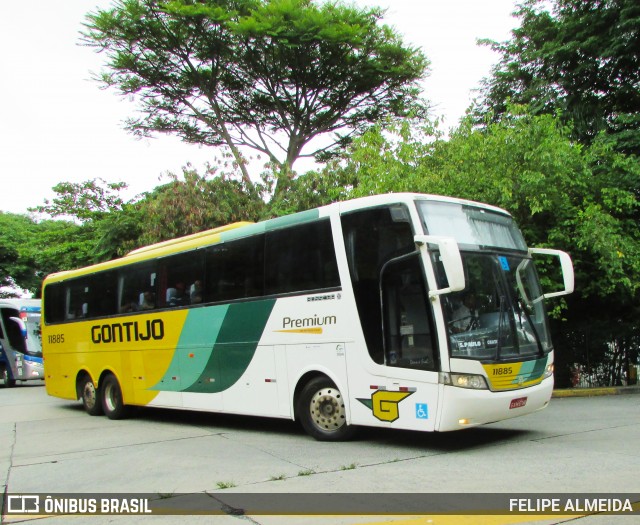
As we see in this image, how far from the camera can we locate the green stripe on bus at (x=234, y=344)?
10.1m

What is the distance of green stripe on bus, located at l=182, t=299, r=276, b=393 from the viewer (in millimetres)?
10055

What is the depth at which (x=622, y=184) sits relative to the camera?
15922mm

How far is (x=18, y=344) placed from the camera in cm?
2625

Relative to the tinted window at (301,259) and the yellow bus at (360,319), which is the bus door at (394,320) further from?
the tinted window at (301,259)

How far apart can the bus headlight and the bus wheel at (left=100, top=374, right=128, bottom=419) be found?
7844 millimetres

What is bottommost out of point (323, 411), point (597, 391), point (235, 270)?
point (597, 391)

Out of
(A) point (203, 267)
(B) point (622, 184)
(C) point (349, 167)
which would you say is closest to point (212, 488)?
(A) point (203, 267)

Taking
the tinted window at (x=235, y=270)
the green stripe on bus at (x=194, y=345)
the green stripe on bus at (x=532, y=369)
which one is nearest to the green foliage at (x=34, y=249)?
the green stripe on bus at (x=194, y=345)

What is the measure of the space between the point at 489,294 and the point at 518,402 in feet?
4.48

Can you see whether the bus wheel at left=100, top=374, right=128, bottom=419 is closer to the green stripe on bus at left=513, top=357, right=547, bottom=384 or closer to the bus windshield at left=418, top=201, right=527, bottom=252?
the bus windshield at left=418, top=201, right=527, bottom=252

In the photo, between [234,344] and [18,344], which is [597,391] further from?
[18,344]

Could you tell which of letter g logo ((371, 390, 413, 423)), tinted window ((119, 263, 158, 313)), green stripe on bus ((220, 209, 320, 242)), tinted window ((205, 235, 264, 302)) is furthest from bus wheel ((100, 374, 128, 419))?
letter g logo ((371, 390, 413, 423))

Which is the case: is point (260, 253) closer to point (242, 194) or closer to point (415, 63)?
point (242, 194)

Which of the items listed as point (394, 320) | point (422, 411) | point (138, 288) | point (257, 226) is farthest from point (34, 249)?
point (422, 411)
